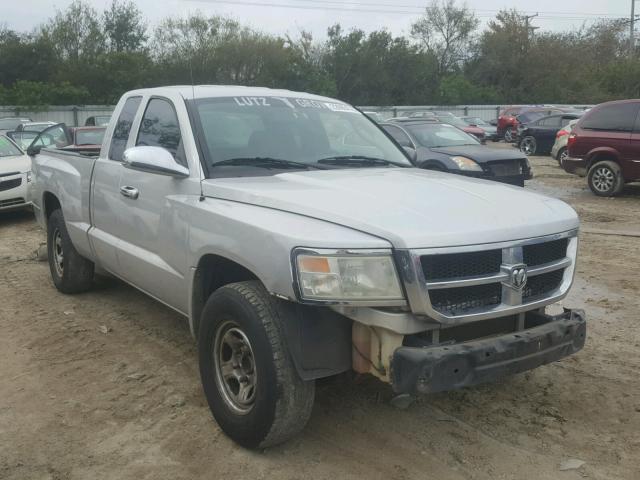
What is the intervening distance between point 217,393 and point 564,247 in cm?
197

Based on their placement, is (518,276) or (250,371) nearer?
(518,276)

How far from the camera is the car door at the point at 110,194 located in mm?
4918

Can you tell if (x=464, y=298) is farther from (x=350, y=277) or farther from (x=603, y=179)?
(x=603, y=179)

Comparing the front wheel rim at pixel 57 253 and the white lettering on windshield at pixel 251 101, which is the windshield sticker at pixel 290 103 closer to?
the white lettering on windshield at pixel 251 101

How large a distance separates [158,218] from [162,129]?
68cm

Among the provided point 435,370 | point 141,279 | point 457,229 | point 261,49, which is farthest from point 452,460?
point 261,49

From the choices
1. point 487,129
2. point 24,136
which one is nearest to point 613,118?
point 24,136

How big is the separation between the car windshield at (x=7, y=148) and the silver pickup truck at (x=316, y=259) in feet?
25.1

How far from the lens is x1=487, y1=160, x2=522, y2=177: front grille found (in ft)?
37.0

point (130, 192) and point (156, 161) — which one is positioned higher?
point (156, 161)

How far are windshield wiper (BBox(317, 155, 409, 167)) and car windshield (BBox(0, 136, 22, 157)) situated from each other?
8.56 m

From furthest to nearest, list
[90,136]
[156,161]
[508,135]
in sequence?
[508,135]
[90,136]
[156,161]

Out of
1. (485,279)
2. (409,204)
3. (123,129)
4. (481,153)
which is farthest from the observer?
(481,153)

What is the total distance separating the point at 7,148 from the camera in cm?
1152
